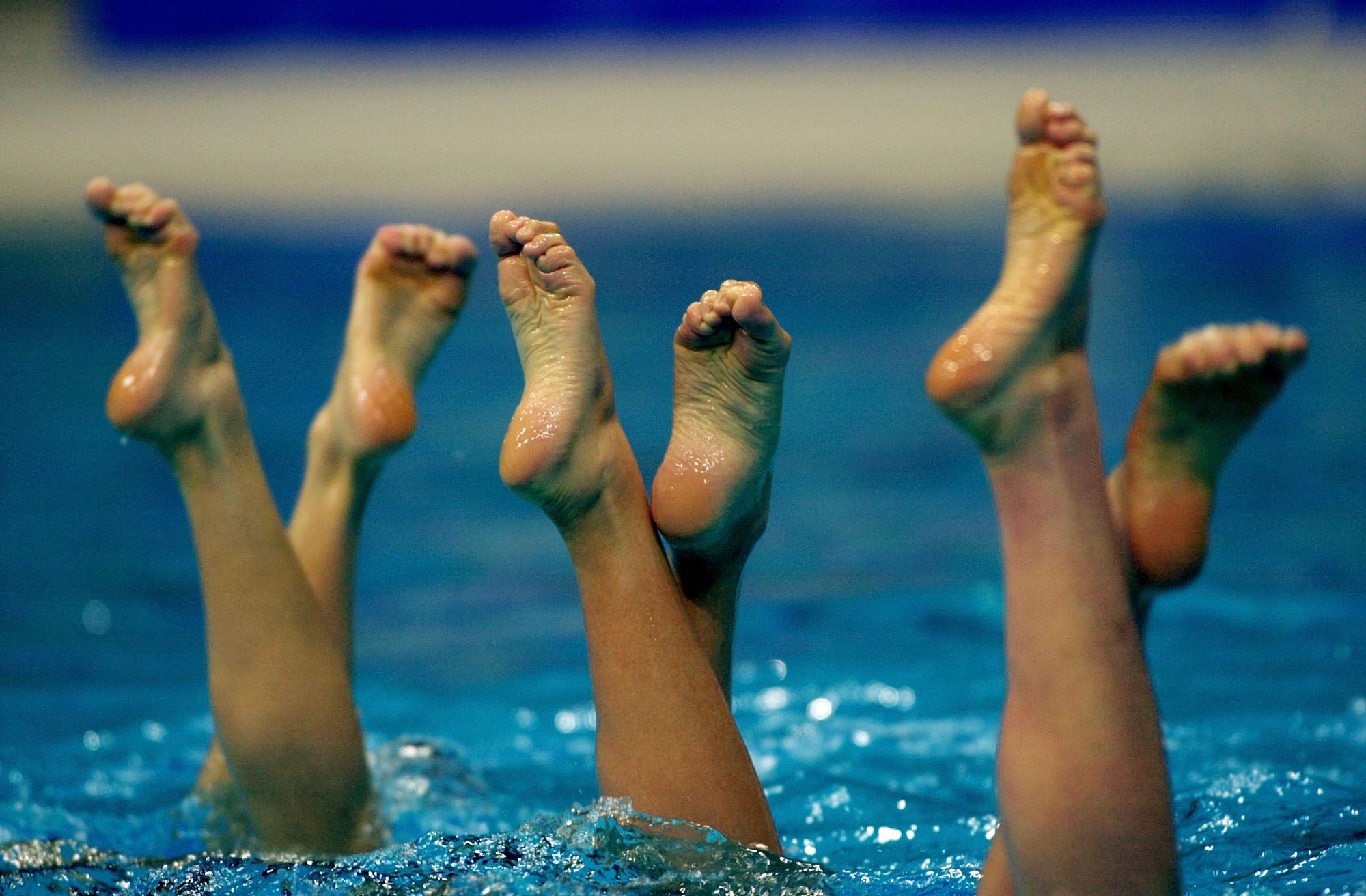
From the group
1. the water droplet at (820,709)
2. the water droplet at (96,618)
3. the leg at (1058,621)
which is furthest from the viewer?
the water droplet at (96,618)

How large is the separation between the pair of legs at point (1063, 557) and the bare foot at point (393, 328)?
81 cm

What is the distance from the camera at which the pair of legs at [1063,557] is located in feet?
3.49

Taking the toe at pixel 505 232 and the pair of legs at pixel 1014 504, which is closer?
the pair of legs at pixel 1014 504

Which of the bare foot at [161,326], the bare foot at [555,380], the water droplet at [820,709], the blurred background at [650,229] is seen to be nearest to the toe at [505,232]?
the bare foot at [555,380]

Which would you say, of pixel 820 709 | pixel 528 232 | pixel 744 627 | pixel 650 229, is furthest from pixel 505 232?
pixel 650 229

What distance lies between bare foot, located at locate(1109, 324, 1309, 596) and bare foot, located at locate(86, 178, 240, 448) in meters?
0.93

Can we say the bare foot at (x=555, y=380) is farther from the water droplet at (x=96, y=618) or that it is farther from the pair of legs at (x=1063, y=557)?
the water droplet at (x=96, y=618)

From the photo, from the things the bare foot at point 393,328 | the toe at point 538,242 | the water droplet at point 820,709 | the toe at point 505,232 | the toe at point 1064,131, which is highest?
the bare foot at point 393,328

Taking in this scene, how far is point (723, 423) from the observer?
1348 mm

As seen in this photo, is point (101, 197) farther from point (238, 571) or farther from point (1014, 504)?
point (1014, 504)

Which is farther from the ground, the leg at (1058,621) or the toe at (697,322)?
the toe at (697,322)

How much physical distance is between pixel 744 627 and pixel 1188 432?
1.59m

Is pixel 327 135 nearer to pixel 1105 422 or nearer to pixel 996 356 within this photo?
pixel 1105 422

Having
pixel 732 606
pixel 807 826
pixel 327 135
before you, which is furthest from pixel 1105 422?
pixel 327 135
